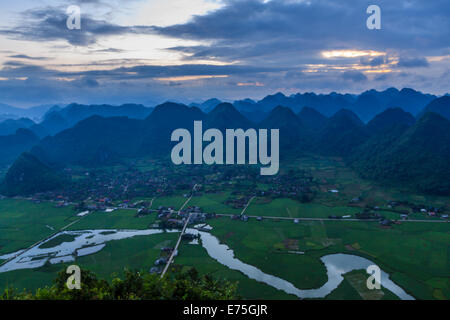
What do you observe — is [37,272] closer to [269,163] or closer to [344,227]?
[344,227]

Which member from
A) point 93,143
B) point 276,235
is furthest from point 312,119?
point 276,235

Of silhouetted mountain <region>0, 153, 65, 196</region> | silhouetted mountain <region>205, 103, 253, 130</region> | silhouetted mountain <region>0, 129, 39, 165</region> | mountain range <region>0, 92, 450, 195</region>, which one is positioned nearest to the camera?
mountain range <region>0, 92, 450, 195</region>

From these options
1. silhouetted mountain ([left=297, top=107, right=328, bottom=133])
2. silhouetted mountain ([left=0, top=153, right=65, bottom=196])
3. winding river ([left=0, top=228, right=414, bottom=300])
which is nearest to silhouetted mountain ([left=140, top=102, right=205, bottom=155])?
silhouetted mountain ([left=0, top=153, right=65, bottom=196])

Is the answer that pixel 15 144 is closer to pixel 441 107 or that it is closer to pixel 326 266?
pixel 326 266

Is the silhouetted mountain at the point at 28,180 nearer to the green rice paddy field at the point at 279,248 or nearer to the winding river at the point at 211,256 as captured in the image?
the green rice paddy field at the point at 279,248

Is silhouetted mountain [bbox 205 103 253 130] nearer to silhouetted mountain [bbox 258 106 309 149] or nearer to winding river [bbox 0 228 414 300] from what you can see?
silhouetted mountain [bbox 258 106 309 149]
